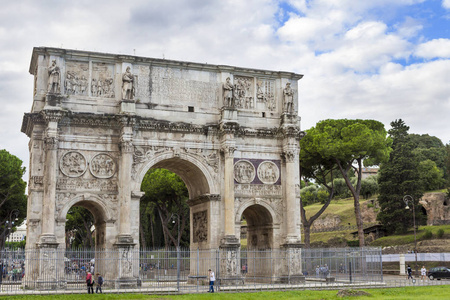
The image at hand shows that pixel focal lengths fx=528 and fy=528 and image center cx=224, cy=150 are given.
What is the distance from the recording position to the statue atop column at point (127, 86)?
26328 mm

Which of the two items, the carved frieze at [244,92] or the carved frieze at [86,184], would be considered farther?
the carved frieze at [244,92]

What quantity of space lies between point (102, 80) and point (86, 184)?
5366 mm

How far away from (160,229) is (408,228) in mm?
25387

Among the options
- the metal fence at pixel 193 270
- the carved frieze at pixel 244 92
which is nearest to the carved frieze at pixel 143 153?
the metal fence at pixel 193 270

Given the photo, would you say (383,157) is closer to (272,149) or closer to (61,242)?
(272,149)

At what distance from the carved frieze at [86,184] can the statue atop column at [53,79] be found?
14.0ft

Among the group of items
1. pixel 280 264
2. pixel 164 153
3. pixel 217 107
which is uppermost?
pixel 217 107

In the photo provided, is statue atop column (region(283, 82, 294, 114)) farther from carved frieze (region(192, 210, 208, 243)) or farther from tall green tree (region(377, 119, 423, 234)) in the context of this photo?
tall green tree (region(377, 119, 423, 234))

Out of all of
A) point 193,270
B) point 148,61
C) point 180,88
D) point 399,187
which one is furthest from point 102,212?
point 399,187

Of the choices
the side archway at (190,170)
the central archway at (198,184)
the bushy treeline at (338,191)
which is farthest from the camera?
the bushy treeline at (338,191)

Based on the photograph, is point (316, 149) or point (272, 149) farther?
point (316, 149)

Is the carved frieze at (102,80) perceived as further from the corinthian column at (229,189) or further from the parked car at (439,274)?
the parked car at (439,274)

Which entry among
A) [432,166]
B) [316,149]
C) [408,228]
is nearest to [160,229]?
[316,149]

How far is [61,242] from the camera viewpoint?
24562mm
